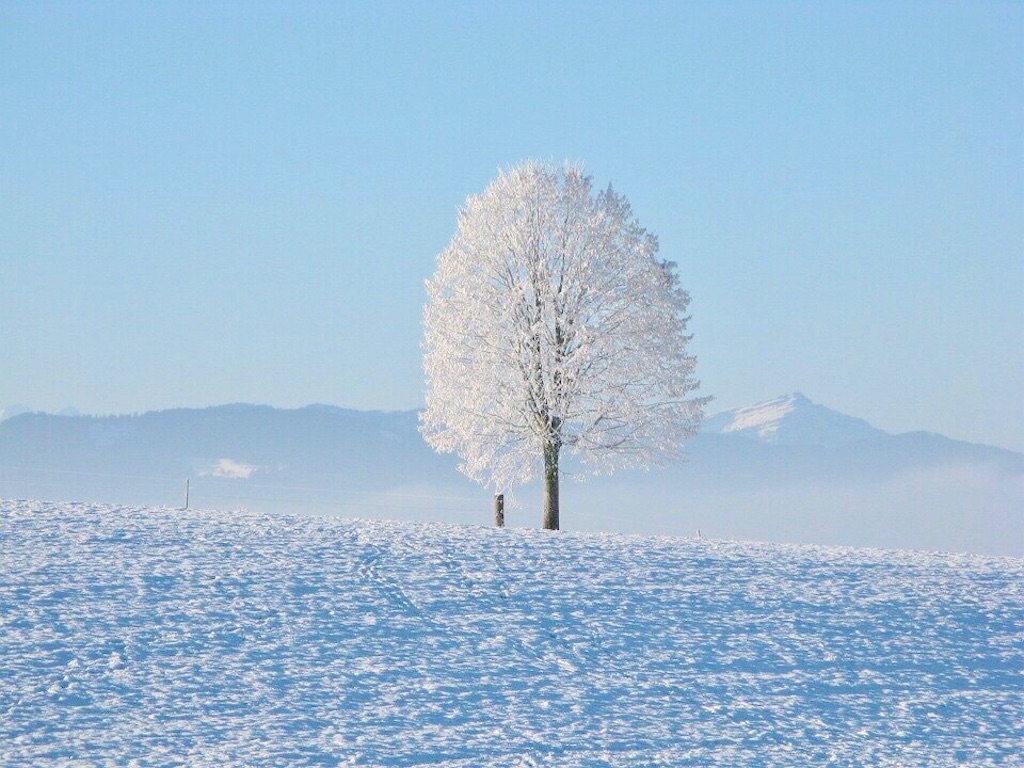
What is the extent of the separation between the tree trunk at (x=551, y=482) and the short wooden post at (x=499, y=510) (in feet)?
4.66

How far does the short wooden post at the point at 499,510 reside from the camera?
127 ft

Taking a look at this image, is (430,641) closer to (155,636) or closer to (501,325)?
(155,636)

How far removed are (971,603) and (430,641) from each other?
537 inches

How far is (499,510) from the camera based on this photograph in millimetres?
39188

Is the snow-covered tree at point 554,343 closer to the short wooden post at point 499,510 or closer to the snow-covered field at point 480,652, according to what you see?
the short wooden post at point 499,510

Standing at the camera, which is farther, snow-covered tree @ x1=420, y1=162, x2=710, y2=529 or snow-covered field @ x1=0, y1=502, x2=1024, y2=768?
snow-covered tree @ x1=420, y1=162, x2=710, y2=529

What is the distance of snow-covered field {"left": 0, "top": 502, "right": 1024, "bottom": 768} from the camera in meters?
18.6

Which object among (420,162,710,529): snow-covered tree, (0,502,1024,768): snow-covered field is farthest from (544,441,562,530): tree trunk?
(0,502,1024,768): snow-covered field

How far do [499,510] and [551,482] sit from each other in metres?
1.95

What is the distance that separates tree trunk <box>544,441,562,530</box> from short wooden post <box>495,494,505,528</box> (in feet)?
4.66

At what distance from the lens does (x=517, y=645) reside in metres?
23.0

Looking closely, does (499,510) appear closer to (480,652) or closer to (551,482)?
(551,482)

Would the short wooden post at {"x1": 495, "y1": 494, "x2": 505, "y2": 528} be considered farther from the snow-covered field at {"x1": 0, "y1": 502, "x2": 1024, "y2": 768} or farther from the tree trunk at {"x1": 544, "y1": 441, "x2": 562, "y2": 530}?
the snow-covered field at {"x1": 0, "y1": 502, "x2": 1024, "y2": 768}

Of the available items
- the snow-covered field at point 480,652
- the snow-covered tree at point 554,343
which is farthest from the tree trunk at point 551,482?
the snow-covered field at point 480,652
